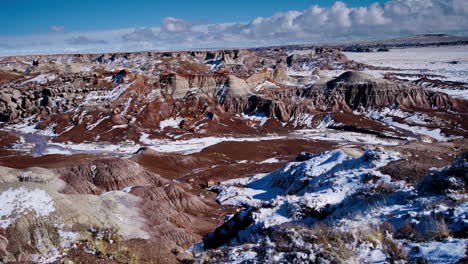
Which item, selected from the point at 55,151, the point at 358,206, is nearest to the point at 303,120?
the point at 55,151

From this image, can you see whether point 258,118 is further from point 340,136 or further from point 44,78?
point 44,78

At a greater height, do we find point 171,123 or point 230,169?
point 171,123

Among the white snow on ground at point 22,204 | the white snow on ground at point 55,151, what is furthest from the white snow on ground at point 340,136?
the white snow on ground at point 22,204

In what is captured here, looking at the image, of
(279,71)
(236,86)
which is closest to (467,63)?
(279,71)

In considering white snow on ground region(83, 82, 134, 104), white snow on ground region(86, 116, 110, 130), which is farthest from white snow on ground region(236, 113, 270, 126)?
white snow on ground region(86, 116, 110, 130)

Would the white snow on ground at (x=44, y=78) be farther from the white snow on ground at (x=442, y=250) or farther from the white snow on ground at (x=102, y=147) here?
the white snow on ground at (x=442, y=250)

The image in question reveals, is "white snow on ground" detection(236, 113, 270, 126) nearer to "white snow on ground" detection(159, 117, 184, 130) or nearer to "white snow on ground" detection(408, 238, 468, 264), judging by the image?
"white snow on ground" detection(159, 117, 184, 130)
